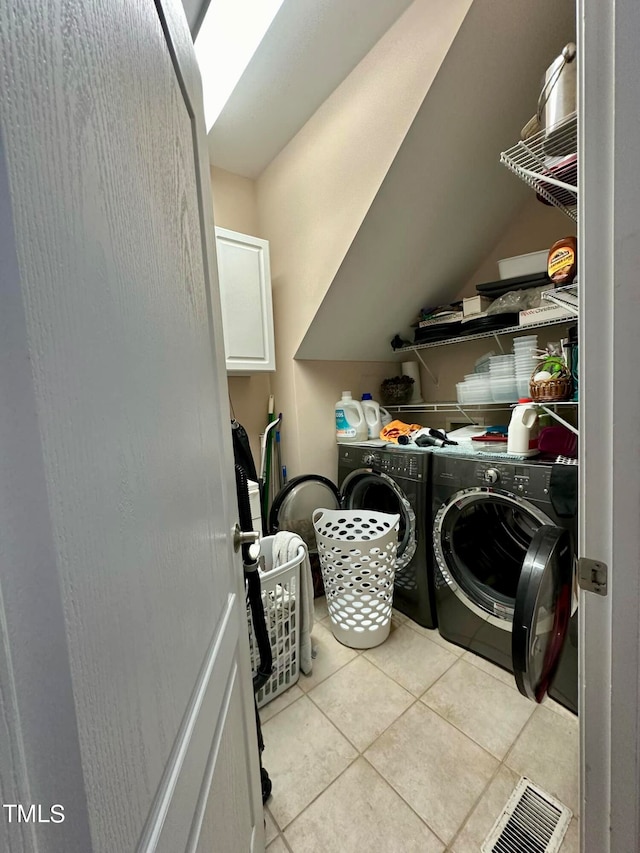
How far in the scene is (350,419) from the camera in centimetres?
217

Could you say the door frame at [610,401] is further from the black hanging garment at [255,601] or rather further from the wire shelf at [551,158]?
the black hanging garment at [255,601]

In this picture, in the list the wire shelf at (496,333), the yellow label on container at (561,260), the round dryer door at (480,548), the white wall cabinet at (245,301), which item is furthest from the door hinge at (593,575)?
the white wall cabinet at (245,301)

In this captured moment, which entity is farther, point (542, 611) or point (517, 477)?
point (517, 477)

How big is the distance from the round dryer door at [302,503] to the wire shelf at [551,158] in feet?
5.38

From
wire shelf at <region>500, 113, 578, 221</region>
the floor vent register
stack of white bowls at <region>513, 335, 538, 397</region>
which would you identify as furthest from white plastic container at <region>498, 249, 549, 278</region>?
the floor vent register

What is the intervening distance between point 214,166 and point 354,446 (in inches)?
77.2

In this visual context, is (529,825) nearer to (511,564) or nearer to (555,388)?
(511,564)

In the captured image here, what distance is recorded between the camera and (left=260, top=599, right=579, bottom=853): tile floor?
94cm

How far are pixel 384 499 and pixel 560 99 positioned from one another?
1.82 m

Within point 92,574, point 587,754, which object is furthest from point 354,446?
point 92,574

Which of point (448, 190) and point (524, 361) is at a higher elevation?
point (448, 190)

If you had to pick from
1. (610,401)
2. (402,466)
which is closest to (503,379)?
(402,466)

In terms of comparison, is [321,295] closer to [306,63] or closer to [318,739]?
[306,63]

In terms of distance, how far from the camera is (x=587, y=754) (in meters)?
0.64
